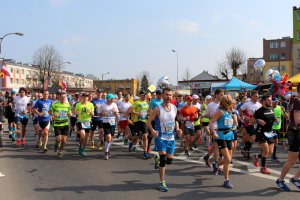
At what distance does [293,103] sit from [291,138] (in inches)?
25.4

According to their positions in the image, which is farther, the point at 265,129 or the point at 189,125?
the point at 189,125

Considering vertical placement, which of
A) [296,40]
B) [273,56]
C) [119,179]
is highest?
[296,40]

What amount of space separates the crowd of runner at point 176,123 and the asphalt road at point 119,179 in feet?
1.00

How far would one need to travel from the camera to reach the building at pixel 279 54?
234 ft

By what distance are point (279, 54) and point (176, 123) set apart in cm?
7206

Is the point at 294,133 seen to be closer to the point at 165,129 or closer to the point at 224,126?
the point at 224,126

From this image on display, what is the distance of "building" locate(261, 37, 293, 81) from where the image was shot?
71.4m

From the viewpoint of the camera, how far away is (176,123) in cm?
799

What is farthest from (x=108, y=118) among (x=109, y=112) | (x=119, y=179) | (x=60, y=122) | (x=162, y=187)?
(x=162, y=187)

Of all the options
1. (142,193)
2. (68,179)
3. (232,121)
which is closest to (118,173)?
(68,179)

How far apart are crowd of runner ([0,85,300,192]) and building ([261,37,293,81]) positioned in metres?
60.5

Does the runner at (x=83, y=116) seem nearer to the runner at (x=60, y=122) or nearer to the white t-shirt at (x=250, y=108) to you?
the runner at (x=60, y=122)

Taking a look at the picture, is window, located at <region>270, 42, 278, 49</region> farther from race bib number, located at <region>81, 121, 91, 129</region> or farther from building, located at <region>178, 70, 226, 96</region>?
race bib number, located at <region>81, 121, 91, 129</region>

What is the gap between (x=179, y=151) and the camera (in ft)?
38.0
